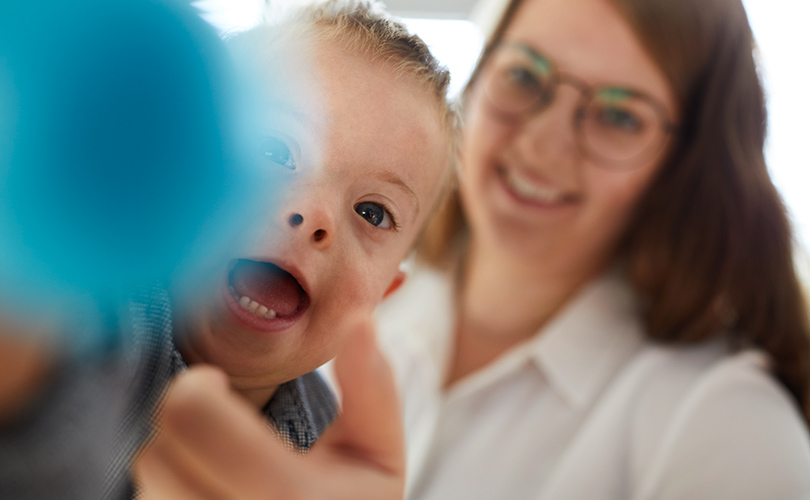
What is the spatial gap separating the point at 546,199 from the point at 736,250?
28cm

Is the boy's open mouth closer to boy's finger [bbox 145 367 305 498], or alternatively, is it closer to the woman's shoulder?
boy's finger [bbox 145 367 305 498]

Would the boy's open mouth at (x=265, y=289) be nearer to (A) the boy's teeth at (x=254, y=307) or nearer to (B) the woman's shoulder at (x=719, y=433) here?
(A) the boy's teeth at (x=254, y=307)

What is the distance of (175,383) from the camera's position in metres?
0.14

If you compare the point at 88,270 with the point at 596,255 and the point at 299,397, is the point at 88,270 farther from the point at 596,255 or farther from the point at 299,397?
the point at 596,255

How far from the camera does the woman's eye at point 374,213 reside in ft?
0.63

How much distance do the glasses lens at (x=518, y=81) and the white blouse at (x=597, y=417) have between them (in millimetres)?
305

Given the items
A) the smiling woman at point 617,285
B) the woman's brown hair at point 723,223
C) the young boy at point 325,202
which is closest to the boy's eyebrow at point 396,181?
the young boy at point 325,202

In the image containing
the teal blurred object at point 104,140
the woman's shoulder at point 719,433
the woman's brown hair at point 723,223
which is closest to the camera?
the teal blurred object at point 104,140

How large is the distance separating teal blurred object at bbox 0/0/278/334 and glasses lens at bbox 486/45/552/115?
59cm

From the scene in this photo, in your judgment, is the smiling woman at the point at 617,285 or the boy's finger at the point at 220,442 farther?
the smiling woman at the point at 617,285

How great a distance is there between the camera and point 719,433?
66 centimetres

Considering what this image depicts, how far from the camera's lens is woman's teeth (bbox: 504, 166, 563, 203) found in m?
0.70

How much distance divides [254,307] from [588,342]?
28.0 inches

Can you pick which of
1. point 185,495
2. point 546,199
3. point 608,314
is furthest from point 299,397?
point 608,314
